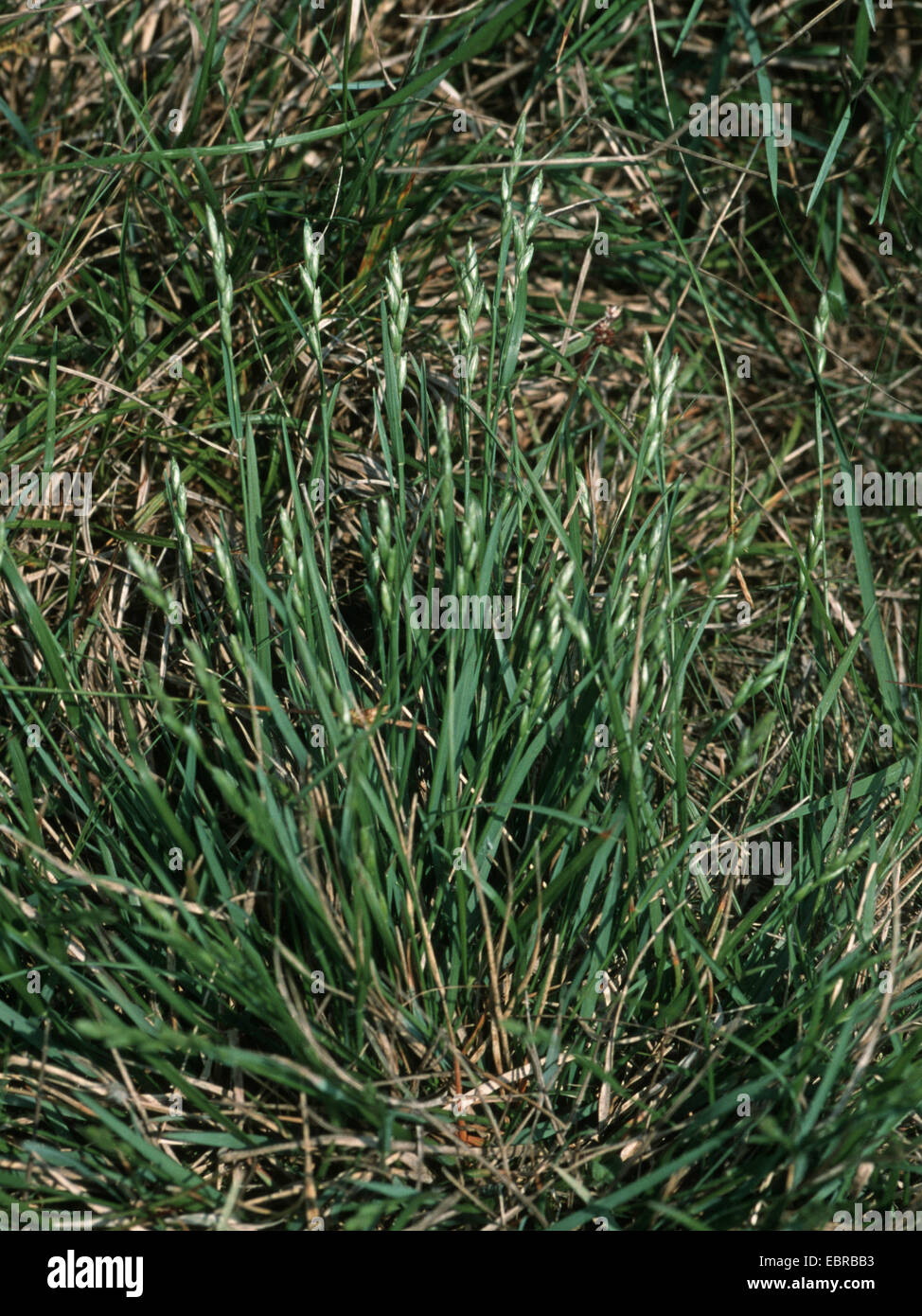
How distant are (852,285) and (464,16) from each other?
3.50ft

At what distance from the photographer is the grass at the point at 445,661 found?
4.34 feet

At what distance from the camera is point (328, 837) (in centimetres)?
144

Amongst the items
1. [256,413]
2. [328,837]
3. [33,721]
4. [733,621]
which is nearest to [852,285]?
[733,621]

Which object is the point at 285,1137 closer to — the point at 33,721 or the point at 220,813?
the point at 220,813

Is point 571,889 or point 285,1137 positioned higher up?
point 571,889

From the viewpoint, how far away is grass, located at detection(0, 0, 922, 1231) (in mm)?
1324

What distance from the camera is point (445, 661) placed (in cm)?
161

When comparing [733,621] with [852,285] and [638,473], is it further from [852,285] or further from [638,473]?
[852,285]

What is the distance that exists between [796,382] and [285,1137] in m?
1.86

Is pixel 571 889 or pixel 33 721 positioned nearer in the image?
pixel 571 889

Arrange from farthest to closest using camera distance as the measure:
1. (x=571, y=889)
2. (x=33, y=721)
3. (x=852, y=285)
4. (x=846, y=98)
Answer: (x=852, y=285)
(x=846, y=98)
(x=33, y=721)
(x=571, y=889)
